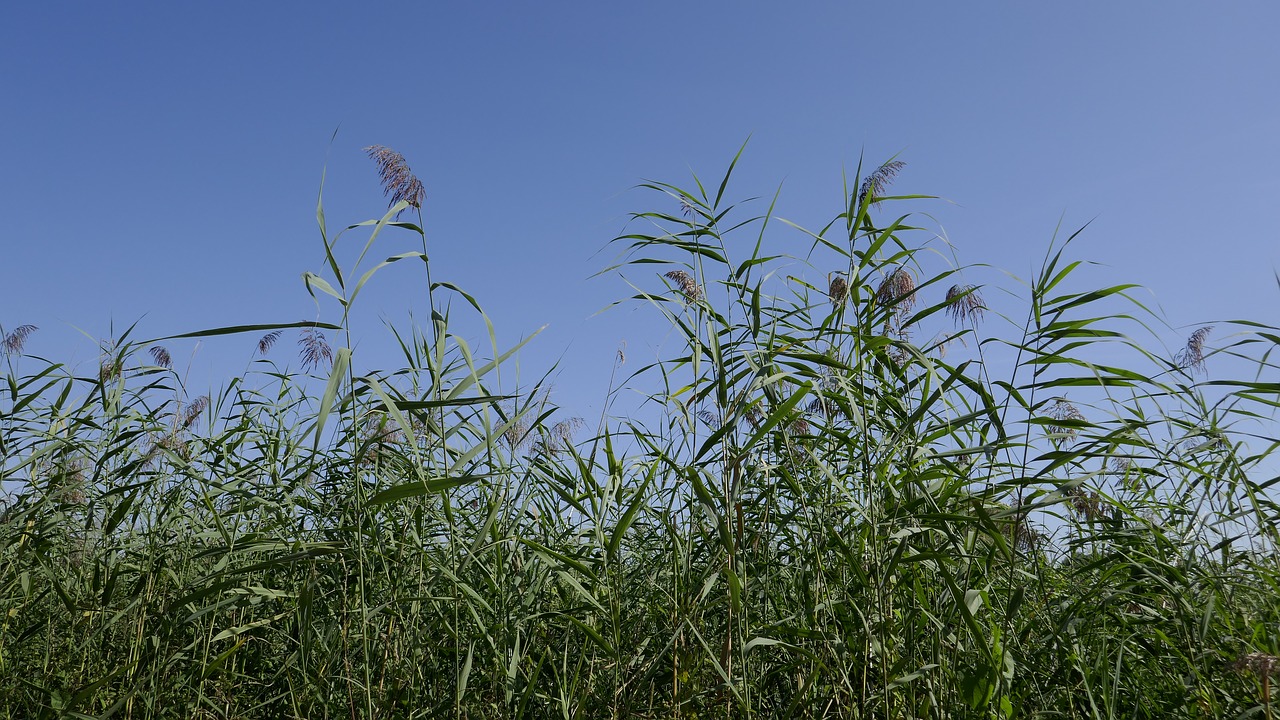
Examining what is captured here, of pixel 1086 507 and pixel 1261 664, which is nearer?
pixel 1261 664

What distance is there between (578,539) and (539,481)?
193 mm

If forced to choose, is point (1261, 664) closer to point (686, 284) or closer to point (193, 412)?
point (686, 284)

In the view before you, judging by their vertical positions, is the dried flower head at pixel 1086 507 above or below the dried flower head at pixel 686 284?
below

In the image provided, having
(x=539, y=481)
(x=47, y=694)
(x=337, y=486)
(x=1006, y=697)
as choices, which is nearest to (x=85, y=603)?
(x=47, y=694)

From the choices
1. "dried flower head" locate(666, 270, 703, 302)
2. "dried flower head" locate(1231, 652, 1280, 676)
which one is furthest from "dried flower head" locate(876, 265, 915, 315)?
"dried flower head" locate(1231, 652, 1280, 676)

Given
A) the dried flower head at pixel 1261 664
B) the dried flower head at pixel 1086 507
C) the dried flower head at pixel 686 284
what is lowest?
the dried flower head at pixel 1261 664

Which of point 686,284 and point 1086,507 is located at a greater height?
point 686,284

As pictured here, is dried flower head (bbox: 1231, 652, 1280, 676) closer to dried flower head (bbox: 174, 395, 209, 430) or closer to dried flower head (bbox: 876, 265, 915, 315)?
dried flower head (bbox: 876, 265, 915, 315)

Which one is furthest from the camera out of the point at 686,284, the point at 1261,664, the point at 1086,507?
the point at 1086,507

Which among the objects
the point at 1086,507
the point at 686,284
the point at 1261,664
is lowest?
the point at 1261,664

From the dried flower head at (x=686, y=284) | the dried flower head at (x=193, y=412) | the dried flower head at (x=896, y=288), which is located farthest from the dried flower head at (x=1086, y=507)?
the dried flower head at (x=193, y=412)

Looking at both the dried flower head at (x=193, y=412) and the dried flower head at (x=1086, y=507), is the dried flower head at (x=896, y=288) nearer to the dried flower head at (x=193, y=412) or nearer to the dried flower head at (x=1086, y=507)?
the dried flower head at (x=1086, y=507)

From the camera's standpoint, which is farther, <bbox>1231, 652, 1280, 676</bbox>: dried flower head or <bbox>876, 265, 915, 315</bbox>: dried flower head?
<bbox>876, 265, 915, 315</bbox>: dried flower head

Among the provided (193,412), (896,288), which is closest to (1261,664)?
(896,288)
